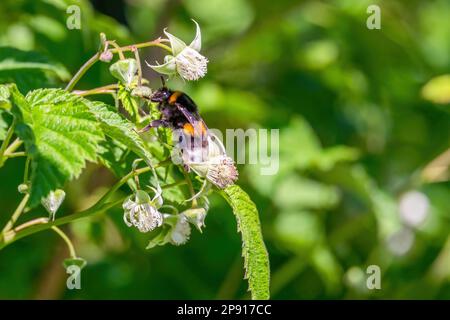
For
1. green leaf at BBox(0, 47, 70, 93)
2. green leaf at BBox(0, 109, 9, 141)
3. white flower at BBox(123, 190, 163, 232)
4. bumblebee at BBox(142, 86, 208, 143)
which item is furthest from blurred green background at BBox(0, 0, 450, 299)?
white flower at BBox(123, 190, 163, 232)

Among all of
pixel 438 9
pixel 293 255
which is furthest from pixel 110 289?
pixel 438 9

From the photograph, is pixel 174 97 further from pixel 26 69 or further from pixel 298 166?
pixel 298 166

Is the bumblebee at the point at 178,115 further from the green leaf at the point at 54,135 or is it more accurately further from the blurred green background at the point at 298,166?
the blurred green background at the point at 298,166

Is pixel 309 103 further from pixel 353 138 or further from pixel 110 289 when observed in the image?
pixel 110 289

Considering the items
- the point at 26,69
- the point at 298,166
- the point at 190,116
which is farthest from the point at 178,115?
the point at 298,166

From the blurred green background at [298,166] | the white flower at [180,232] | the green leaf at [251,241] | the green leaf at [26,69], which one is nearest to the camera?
the green leaf at [251,241]

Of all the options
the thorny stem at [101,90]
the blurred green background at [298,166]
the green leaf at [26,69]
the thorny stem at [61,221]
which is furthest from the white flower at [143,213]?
the blurred green background at [298,166]
